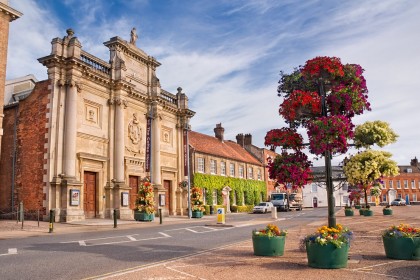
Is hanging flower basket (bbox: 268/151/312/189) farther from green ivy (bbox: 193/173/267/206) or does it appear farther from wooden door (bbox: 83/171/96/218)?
green ivy (bbox: 193/173/267/206)

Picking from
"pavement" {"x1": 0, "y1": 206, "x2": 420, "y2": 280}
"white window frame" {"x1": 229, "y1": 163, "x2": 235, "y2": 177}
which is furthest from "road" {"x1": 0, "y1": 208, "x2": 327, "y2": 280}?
"white window frame" {"x1": 229, "y1": 163, "x2": 235, "y2": 177}

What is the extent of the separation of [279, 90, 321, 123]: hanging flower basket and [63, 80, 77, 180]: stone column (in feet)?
60.0

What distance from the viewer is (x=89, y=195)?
2711 cm

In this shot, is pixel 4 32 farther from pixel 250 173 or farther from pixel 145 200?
pixel 250 173

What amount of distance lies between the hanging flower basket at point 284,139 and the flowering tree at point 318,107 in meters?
0.03

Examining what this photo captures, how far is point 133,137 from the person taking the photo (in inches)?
1238

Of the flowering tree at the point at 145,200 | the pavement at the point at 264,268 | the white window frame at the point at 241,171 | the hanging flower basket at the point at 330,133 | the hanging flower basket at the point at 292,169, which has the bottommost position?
the pavement at the point at 264,268

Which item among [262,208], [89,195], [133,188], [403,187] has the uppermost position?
[133,188]

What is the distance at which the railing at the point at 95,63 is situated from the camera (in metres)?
27.4

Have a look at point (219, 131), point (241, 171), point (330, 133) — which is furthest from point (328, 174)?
point (219, 131)

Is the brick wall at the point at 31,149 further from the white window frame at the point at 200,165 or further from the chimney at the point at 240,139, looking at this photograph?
the chimney at the point at 240,139

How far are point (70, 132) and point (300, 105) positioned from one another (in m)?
19.0

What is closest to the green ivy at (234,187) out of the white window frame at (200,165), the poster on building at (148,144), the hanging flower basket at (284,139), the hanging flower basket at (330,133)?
the white window frame at (200,165)

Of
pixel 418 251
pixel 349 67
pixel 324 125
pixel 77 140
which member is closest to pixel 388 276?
pixel 418 251
